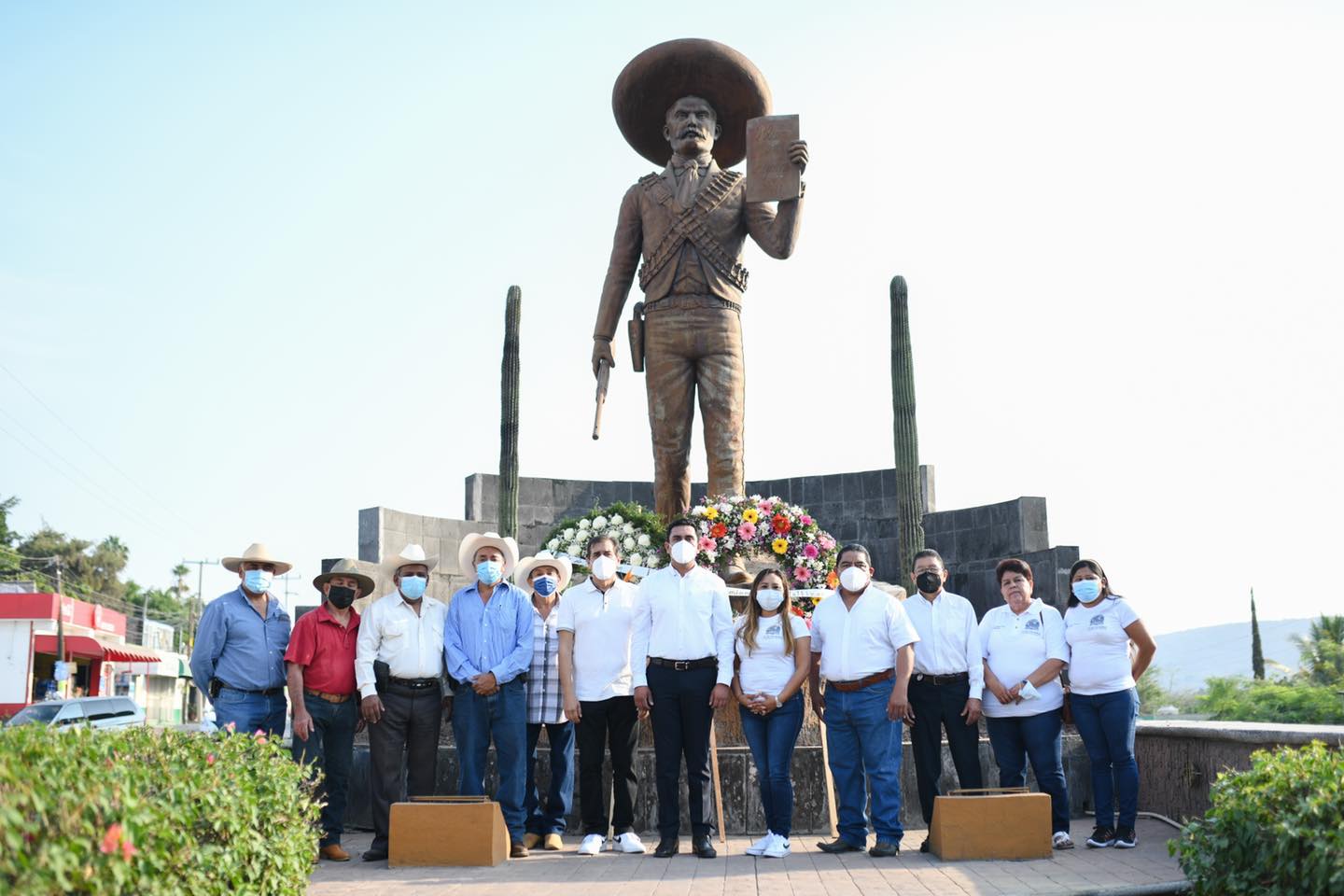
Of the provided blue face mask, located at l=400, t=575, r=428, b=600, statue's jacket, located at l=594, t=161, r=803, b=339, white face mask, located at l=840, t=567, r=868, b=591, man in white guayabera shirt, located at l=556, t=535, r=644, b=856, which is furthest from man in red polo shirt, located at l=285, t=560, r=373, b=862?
statue's jacket, located at l=594, t=161, r=803, b=339

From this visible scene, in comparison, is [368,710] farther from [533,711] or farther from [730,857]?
[730,857]

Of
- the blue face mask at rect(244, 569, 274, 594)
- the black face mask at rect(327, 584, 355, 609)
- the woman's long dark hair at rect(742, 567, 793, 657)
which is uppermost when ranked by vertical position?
the blue face mask at rect(244, 569, 274, 594)

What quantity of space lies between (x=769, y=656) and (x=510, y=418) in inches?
324

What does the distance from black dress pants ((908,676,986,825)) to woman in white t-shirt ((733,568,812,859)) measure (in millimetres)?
794

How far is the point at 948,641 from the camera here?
7.23 metres

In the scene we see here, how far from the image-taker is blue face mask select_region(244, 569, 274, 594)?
7.48 metres

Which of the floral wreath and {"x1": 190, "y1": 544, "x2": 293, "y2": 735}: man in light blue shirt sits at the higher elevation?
the floral wreath

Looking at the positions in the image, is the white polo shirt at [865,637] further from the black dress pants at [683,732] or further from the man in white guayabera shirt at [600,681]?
the man in white guayabera shirt at [600,681]

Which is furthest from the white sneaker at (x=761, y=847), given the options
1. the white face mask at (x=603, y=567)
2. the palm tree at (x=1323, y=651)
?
the palm tree at (x=1323, y=651)

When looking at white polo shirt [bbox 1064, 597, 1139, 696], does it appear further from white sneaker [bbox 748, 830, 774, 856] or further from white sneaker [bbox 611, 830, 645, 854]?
white sneaker [bbox 611, 830, 645, 854]

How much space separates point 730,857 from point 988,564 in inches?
363

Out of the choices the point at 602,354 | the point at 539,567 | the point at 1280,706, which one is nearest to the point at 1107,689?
the point at 539,567

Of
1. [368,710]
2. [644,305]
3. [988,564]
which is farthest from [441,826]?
[988,564]

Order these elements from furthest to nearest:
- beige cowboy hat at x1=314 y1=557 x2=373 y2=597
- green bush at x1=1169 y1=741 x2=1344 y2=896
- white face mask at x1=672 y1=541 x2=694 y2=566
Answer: beige cowboy hat at x1=314 y1=557 x2=373 y2=597
white face mask at x1=672 y1=541 x2=694 y2=566
green bush at x1=1169 y1=741 x2=1344 y2=896
